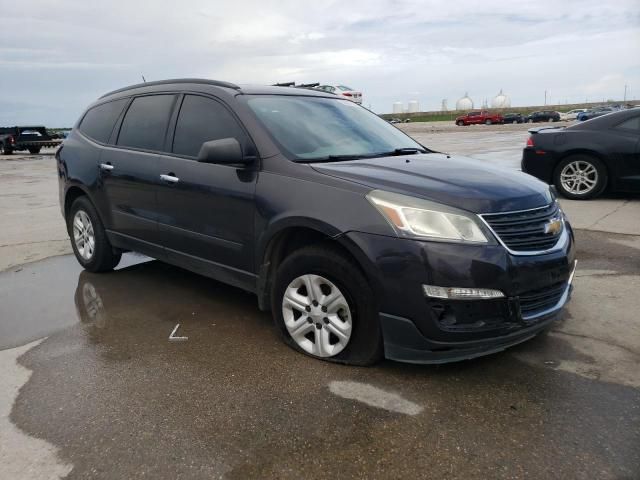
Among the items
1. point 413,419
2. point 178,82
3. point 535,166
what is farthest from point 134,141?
point 535,166

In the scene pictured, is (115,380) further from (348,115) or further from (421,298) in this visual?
(348,115)

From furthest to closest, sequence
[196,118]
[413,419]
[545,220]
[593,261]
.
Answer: [593,261]
[196,118]
[545,220]
[413,419]

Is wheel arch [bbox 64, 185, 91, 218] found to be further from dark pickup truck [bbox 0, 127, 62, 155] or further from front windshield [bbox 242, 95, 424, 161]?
dark pickup truck [bbox 0, 127, 62, 155]

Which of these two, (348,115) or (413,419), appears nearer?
(413,419)

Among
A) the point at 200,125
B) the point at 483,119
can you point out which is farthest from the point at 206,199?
the point at 483,119

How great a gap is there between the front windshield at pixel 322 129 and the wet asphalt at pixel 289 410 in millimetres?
1341

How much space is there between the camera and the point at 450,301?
2883mm

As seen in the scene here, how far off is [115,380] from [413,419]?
1.75 meters

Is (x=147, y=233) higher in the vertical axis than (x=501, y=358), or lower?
higher

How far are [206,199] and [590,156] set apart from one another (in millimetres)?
6616

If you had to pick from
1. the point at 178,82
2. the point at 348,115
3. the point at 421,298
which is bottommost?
the point at 421,298

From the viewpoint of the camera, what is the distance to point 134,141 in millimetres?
4770

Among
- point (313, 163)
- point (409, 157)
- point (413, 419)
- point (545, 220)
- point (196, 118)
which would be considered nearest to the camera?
point (413, 419)

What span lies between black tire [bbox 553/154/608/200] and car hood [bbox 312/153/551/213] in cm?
535
